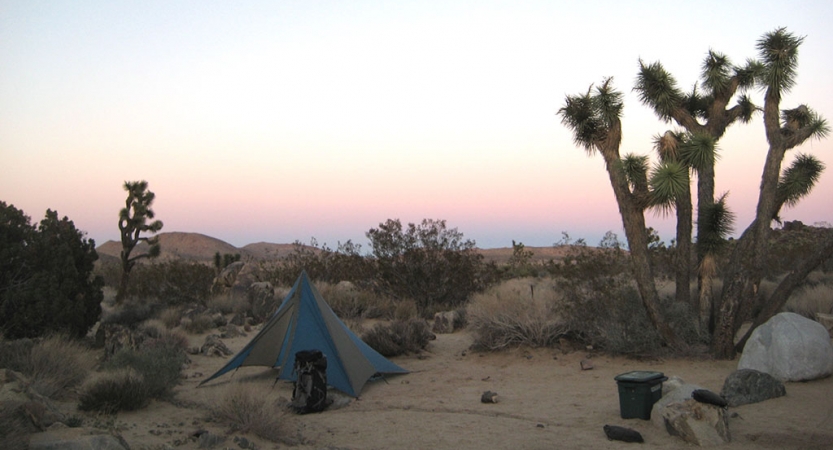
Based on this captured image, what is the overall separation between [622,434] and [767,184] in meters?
6.28

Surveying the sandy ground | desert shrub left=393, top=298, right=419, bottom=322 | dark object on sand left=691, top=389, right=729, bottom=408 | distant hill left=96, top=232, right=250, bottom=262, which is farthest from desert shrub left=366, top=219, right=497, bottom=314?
distant hill left=96, top=232, right=250, bottom=262

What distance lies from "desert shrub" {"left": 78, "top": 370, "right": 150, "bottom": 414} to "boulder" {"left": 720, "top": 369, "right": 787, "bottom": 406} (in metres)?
7.88

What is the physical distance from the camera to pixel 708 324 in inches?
478

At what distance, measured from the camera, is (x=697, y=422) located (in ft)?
22.4

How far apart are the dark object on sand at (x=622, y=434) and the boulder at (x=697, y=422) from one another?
41 cm

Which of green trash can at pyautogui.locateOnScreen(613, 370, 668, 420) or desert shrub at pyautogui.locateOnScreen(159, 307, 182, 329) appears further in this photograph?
desert shrub at pyautogui.locateOnScreen(159, 307, 182, 329)

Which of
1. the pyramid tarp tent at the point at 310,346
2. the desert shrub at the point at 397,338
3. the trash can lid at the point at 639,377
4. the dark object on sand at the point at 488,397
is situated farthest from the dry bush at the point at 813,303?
the pyramid tarp tent at the point at 310,346

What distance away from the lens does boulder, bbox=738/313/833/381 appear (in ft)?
30.1

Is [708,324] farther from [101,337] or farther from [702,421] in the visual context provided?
[101,337]

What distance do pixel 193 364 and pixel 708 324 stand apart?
10.4 meters

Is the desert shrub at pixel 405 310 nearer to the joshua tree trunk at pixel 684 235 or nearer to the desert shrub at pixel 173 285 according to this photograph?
the joshua tree trunk at pixel 684 235

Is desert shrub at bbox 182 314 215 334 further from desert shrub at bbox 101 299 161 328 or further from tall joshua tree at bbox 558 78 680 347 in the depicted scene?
tall joshua tree at bbox 558 78 680 347

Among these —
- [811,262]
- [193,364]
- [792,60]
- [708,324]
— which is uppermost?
[792,60]

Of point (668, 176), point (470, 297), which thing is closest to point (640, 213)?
point (668, 176)
